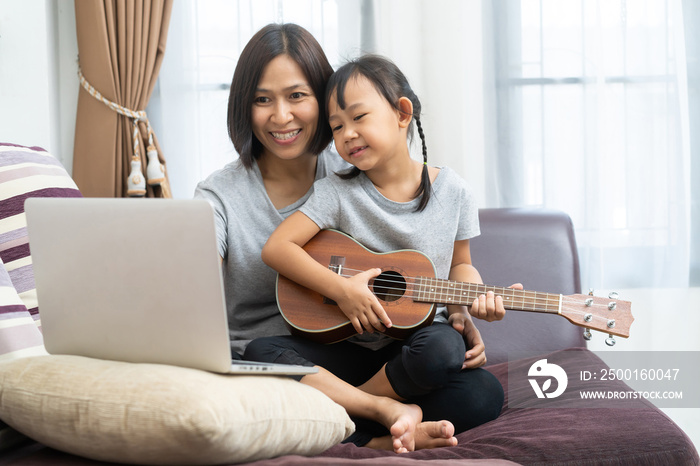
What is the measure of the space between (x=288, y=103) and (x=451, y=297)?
632 millimetres

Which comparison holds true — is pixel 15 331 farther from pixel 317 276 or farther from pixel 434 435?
pixel 434 435

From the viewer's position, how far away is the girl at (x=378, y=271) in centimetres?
131

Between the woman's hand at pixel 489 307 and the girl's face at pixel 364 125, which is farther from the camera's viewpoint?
the girl's face at pixel 364 125

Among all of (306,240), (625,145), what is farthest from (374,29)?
(306,240)

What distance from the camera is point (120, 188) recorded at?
2.59 meters

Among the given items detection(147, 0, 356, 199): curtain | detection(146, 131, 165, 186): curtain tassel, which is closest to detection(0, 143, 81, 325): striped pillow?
detection(146, 131, 165, 186): curtain tassel

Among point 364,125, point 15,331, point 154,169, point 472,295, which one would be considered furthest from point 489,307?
point 154,169

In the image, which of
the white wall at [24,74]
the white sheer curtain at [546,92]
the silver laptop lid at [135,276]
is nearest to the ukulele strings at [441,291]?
the silver laptop lid at [135,276]

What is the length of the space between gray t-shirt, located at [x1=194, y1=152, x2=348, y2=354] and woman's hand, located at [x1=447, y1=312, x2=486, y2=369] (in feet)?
1.40

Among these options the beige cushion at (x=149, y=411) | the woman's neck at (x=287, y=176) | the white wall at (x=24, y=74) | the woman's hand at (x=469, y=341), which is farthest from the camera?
the white wall at (x=24, y=74)

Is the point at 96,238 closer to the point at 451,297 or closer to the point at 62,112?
the point at 451,297

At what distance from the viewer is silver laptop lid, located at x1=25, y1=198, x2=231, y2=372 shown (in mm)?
816

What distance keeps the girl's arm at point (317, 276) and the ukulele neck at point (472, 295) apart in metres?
0.10

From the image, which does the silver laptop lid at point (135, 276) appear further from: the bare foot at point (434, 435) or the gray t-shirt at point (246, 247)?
the gray t-shirt at point (246, 247)
